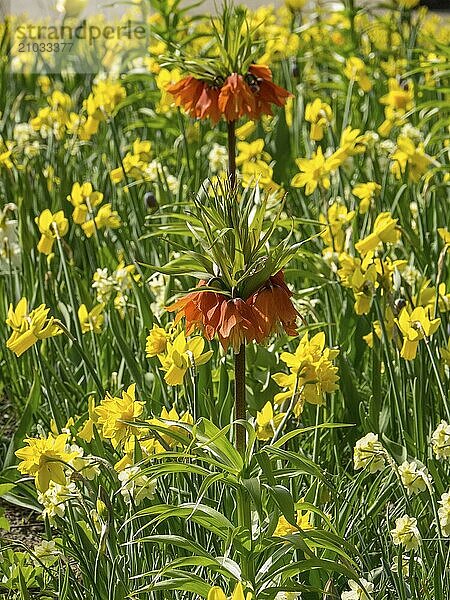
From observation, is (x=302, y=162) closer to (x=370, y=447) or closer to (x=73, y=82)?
(x=370, y=447)

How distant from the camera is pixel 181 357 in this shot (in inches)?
65.2

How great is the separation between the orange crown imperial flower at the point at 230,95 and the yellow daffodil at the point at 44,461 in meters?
1.09

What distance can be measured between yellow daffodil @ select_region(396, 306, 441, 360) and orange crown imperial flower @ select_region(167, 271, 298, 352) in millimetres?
438

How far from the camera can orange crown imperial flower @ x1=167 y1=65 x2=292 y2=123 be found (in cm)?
239

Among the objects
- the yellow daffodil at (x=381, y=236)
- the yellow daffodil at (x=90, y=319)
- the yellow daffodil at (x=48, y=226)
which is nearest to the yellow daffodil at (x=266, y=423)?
the yellow daffodil at (x=381, y=236)

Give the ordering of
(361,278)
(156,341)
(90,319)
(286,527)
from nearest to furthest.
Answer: (286,527), (156,341), (361,278), (90,319)

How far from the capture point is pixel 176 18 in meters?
3.83

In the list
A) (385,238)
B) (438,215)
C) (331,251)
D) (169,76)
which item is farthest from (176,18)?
(385,238)

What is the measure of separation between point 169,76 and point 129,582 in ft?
6.76

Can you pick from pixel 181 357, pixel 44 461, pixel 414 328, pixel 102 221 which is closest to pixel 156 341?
pixel 181 357

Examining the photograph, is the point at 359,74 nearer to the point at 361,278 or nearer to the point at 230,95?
the point at 230,95

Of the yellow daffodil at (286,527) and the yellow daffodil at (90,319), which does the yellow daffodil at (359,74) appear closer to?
the yellow daffodil at (90,319)

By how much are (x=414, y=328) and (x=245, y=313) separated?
555 millimetres

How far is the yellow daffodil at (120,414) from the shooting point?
1.58 m
